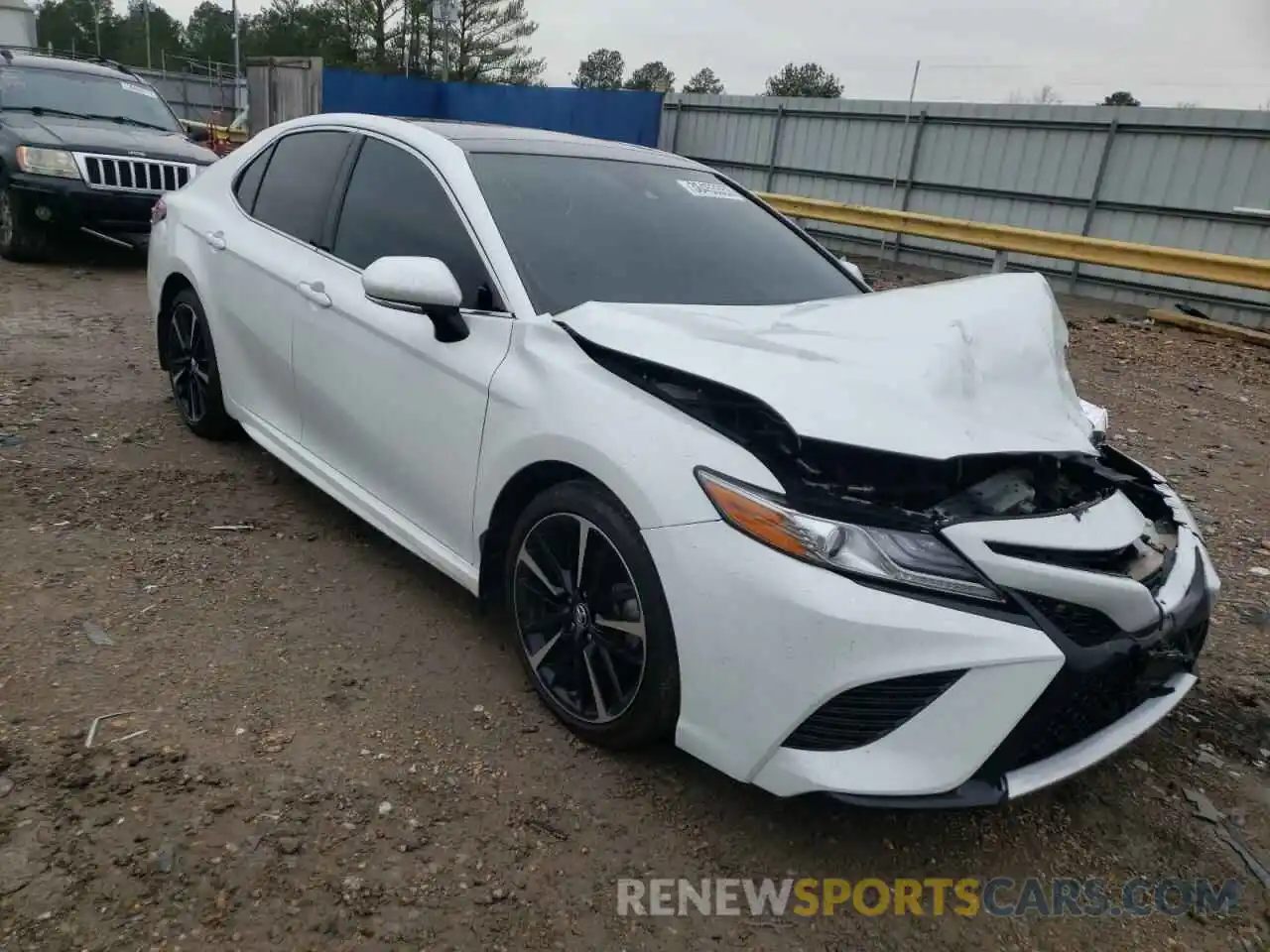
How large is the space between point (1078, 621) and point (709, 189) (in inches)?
91.6

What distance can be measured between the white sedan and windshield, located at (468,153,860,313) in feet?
0.04

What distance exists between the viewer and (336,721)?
2.66 meters

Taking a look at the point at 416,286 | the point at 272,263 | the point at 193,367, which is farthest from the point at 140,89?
the point at 416,286

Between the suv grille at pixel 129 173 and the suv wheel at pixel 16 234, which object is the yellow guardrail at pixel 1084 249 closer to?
the suv grille at pixel 129 173

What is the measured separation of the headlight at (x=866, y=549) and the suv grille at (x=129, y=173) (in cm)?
787

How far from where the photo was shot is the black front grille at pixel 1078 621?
2049 mm

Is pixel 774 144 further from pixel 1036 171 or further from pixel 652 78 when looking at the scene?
pixel 652 78

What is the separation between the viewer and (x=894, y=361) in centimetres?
235

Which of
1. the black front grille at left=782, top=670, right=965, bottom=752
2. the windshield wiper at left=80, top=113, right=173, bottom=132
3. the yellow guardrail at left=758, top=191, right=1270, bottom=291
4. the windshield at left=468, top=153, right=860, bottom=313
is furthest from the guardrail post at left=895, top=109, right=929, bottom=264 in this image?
the black front grille at left=782, top=670, right=965, bottom=752

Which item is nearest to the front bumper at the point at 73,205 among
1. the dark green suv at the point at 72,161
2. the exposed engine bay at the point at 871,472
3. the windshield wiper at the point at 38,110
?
the dark green suv at the point at 72,161

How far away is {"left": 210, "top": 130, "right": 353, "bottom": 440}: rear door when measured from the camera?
11.9 feet

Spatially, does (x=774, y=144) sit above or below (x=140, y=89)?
above

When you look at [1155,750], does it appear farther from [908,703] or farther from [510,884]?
[510,884]

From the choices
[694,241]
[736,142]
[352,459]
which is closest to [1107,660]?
[694,241]
